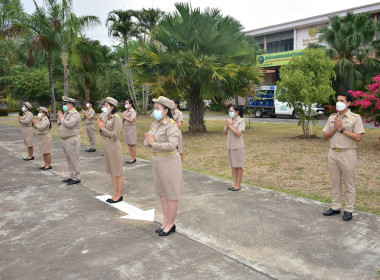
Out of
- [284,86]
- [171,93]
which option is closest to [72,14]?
[171,93]

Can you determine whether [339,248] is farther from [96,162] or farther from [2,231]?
[96,162]

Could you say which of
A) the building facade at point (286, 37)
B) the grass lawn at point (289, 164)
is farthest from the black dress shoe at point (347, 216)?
the building facade at point (286, 37)

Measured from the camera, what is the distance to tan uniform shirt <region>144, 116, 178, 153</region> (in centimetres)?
388

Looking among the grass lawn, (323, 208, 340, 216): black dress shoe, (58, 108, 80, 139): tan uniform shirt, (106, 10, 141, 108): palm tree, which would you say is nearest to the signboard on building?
(106, 10, 141, 108): palm tree

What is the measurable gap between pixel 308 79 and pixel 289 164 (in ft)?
14.0

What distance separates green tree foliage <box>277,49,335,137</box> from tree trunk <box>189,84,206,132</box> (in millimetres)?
4011

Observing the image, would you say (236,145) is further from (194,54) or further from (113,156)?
(194,54)

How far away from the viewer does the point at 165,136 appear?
4004 mm

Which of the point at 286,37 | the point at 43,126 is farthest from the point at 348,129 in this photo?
the point at 286,37

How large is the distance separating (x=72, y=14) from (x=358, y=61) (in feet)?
58.6

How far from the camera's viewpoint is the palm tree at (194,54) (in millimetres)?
12500

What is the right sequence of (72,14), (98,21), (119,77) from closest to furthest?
(72,14) → (98,21) → (119,77)

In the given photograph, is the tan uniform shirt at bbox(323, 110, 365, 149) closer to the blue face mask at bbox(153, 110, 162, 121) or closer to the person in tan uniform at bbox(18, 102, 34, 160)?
the blue face mask at bbox(153, 110, 162, 121)

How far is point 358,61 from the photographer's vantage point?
71.4ft
